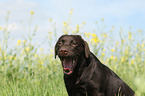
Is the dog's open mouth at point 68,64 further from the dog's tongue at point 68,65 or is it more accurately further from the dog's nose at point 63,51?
the dog's nose at point 63,51

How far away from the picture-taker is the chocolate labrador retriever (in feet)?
9.62

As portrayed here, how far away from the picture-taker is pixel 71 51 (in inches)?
112

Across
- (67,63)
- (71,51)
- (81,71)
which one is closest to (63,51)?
(71,51)

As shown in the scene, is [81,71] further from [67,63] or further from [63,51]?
[63,51]

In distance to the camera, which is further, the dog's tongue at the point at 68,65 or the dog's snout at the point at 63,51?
the dog's tongue at the point at 68,65

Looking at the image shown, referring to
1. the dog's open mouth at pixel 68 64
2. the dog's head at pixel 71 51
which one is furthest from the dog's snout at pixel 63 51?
the dog's open mouth at pixel 68 64

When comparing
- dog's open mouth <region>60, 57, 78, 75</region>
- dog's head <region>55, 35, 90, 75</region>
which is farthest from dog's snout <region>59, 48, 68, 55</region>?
dog's open mouth <region>60, 57, 78, 75</region>

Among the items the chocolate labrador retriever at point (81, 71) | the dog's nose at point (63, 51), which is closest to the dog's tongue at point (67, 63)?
the chocolate labrador retriever at point (81, 71)

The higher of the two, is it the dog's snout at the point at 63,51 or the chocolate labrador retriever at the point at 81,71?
the dog's snout at the point at 63,51

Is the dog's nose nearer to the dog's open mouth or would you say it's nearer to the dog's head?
the dog's head

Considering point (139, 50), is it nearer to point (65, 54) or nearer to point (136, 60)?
point (136, 60)

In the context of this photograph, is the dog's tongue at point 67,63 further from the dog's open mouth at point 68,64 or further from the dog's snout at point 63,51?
the dog's snout at point 63,51

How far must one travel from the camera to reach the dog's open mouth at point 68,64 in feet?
9.59

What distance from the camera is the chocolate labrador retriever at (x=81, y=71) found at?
2.93m
